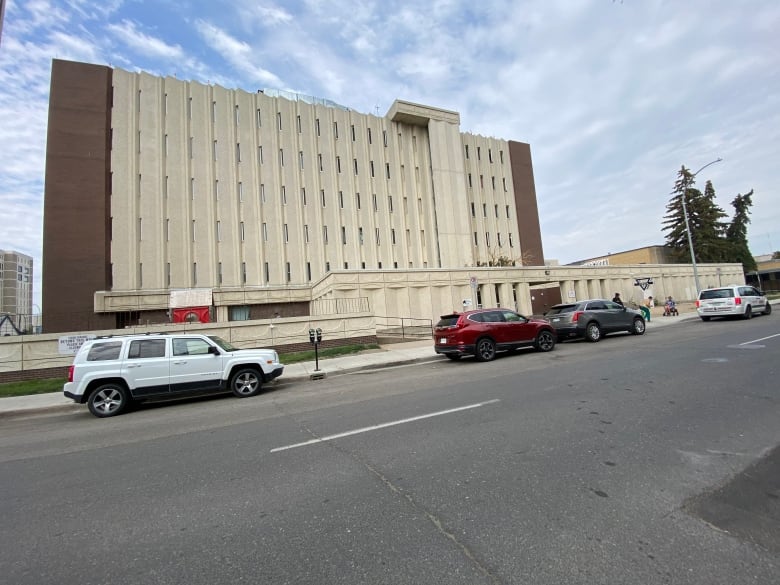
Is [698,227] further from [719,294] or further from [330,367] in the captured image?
[330,367]

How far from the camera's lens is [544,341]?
43.1 ft

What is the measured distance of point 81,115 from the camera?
28109 millimetres

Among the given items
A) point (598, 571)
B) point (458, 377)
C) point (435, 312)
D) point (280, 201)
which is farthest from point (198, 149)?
point (598, 571)

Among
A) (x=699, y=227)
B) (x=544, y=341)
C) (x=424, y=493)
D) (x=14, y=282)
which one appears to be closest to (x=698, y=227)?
(x=699, y=227)

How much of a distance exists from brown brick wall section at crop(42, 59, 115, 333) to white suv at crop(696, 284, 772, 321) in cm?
3689

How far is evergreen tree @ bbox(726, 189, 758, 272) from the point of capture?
51.8 m

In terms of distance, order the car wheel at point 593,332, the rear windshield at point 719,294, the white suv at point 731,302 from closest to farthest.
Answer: the car wheel at point 593,332 → the white suv at point 731,302 → the rear windshield at point 719,294

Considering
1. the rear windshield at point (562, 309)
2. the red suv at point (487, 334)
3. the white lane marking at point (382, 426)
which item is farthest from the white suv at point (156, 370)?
→ the rear windshield at point (562, 309)

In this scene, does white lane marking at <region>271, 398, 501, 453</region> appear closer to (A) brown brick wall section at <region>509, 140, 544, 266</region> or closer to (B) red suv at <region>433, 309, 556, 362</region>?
(B) red suv at <region>433, 309, 556, 362</region>

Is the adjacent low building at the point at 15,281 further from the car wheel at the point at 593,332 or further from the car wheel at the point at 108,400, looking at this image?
the car wheel at the point at 593,332

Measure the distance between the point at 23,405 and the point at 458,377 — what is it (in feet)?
35.7

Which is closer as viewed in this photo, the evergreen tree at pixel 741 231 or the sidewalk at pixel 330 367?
the sidewalk at pixel 330 367

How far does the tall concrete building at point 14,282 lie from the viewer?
72381 millimetres

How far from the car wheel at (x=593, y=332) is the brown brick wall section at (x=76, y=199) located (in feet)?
97.3
